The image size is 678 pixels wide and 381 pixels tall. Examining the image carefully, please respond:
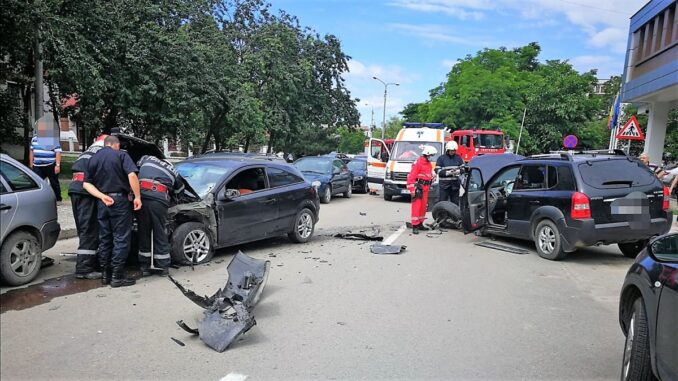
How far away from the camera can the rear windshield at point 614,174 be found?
764 centimetres

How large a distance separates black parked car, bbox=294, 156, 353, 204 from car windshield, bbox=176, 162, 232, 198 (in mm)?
8432

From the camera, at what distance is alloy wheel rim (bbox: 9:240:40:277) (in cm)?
570

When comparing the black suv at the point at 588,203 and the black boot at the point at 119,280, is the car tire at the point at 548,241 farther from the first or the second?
the black boot at the point at 119,280

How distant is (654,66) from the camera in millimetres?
21625

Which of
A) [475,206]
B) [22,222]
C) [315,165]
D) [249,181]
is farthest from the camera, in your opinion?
[315,165]

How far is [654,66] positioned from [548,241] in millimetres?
17837

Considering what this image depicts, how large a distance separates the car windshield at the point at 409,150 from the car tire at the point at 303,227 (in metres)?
9.02

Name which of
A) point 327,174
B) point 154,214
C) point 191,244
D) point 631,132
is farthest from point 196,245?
point 631,132

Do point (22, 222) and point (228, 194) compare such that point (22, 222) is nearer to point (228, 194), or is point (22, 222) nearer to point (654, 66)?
point (228, 194)

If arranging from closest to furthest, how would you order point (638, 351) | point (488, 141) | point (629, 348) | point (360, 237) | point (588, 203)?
point (638, 351) → point (629, 348) → point (588, 203) → point (360, 237) → point (488, 141)

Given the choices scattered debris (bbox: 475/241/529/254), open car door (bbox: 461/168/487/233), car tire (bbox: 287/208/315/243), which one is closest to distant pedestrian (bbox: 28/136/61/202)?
car tire (bbox: 287/208/315/243)

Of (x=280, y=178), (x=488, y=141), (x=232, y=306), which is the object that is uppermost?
(x=488, y=141)

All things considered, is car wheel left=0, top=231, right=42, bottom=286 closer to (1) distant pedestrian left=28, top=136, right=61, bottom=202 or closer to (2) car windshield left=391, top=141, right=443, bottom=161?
(1) distant pedestrian left=28, top=136, right=61, bottom=202

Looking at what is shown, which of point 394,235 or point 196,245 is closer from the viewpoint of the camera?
point 196,245
